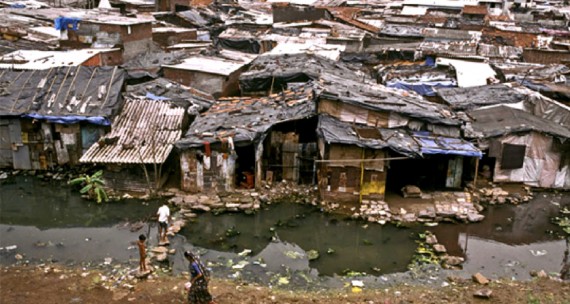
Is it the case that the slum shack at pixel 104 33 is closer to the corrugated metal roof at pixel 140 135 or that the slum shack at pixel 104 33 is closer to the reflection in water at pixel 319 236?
the corrugated metal roof at pixel 140 135

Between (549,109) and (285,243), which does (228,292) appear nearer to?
(285,243)

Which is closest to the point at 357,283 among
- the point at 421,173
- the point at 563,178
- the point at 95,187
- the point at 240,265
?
the point at 240,265

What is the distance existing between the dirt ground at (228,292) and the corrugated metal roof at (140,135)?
456 cm

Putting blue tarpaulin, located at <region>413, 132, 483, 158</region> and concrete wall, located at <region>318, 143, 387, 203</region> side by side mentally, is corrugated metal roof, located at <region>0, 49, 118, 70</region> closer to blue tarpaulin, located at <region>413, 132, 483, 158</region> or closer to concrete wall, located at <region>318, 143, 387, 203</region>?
concrete wall, located at <region>318, 143, 387, 203</region>

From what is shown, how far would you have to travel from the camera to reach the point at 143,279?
10383 mm

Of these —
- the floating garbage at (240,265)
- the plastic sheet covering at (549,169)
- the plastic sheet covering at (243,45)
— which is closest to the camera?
the floating garbage at (240,265)

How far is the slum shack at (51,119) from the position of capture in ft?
51.5

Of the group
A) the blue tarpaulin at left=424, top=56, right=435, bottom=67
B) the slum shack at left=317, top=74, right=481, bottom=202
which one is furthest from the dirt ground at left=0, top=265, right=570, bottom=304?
the blue tarpaulin at left=424, top=56, right=435, bottom=67

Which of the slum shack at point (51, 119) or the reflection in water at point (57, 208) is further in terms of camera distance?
the slum shack at point (51, 119)

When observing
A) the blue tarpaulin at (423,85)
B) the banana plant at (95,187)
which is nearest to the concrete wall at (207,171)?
the banana plant at (95,187)

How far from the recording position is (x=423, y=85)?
2078 centimetres

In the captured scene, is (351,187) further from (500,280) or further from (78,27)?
(78,27)

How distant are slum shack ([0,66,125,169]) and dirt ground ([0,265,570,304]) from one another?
6.20 m

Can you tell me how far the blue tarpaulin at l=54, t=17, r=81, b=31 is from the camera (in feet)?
73.5
